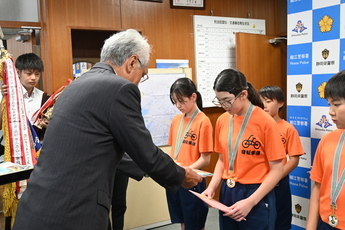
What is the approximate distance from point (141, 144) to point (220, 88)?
0.70 metres

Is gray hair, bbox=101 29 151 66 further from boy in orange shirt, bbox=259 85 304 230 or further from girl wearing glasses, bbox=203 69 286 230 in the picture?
boy in orange shirt, bbox=259 85 304 230

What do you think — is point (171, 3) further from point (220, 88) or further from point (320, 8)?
point (220, 88)

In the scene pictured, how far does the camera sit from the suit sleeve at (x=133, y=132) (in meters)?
1.31

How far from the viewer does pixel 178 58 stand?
12.9 feet

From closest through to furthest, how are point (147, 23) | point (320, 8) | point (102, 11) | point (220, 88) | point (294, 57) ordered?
point (220, 88) < point (320, 8) < point (294, 57) < point (102, 11) < point (147, 23)

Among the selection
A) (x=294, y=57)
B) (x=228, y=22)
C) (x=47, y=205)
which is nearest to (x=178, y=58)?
(x=228, y=22)

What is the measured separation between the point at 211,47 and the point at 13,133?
249cm

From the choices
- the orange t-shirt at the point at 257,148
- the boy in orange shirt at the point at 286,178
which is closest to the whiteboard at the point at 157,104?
the boy in orange shirt at the point at 286,178

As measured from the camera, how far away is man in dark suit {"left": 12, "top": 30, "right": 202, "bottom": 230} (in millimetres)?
1284

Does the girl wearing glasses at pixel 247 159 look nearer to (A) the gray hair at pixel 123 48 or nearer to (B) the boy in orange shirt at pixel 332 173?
(B) the boy in orange shirt at pixel 332 173

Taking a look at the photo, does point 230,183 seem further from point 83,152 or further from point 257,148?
point 83,152

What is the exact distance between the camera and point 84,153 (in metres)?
1.29

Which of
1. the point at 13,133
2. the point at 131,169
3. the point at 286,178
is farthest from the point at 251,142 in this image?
the point at 13,133

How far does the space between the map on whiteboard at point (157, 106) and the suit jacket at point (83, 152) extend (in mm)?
2231
